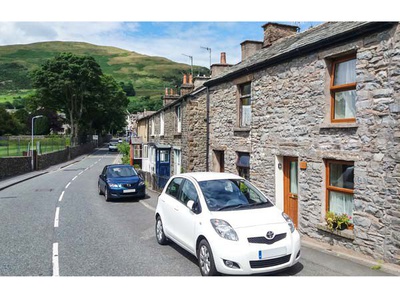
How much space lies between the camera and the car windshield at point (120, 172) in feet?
53.2

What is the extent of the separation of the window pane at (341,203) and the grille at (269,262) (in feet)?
9.79

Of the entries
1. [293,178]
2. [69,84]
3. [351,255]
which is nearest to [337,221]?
[351,255]

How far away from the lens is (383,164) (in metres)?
6.96

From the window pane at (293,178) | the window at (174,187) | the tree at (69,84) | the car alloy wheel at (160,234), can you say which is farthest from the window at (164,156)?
the tree at (69,84)

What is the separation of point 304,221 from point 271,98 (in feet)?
12.7

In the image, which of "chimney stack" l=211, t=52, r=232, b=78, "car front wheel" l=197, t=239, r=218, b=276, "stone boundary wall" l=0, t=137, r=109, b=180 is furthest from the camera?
"stone boundary wall" l=0, t=137, r=109, b=180

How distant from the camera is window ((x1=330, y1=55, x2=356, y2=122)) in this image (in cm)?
802

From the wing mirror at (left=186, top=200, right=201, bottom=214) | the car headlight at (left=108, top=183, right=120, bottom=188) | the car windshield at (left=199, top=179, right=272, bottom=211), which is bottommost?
the car headlight at (left=108, top=183, right=120, bottom=188)

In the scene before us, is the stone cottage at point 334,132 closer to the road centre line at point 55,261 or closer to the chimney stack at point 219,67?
the chimney stack at point 219,67

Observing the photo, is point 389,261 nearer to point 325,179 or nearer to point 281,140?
point 325,179

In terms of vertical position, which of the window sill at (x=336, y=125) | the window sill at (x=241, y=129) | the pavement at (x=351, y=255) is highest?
the window sill at (x=241, y=129)

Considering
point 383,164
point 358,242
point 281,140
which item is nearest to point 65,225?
point 281,140

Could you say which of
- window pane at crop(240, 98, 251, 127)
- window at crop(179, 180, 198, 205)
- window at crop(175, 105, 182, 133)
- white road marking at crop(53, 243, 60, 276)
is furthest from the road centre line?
window at crop(175, 105, 182, 133)

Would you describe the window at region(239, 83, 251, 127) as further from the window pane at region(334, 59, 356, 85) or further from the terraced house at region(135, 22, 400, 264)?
the window pane at region(334, 59, 356, 85)
